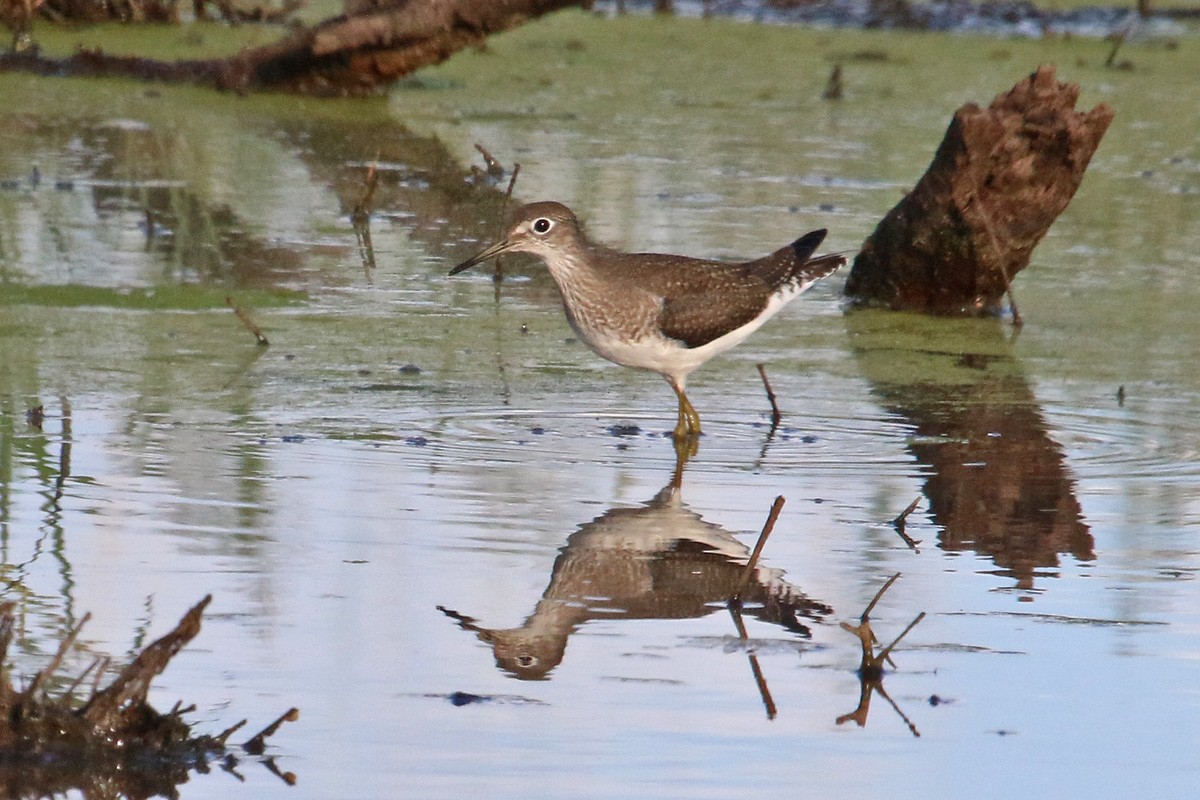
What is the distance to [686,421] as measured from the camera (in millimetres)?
6859

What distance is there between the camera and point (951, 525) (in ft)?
18.6

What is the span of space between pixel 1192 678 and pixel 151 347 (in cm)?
459

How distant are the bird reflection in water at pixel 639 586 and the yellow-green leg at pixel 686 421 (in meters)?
1.10

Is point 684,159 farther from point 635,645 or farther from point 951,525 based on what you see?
point 635,645

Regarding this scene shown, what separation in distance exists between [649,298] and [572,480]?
120 centimetres

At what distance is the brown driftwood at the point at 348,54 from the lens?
1271 centimetres

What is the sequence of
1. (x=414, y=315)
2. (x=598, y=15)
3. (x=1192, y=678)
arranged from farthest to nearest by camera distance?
(x=598, y=15) < (x=414, y=315) < (x=1192, y=678)

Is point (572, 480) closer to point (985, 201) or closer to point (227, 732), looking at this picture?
point (227, 732)

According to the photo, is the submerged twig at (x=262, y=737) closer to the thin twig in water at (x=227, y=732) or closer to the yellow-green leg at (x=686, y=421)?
the thin twig in water at (x=227, y=732)

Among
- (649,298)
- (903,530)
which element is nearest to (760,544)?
(903,530)

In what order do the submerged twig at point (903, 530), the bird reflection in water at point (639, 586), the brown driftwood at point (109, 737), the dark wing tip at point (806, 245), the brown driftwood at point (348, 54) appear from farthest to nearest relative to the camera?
the brown driftwood at point (348, 54) < the dark wing tip at point (806, 245) < the submerged twig at point (903, 530) < the bird reflection in water at point (639, 586) < the brown driftwood at point (109, 737)

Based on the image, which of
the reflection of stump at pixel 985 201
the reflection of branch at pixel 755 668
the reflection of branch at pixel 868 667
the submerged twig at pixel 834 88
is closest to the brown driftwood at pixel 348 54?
the submerged twig at pixel 834 88

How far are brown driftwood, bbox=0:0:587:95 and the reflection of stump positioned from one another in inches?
149

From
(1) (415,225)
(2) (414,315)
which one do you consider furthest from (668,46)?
(2) (414,315)
